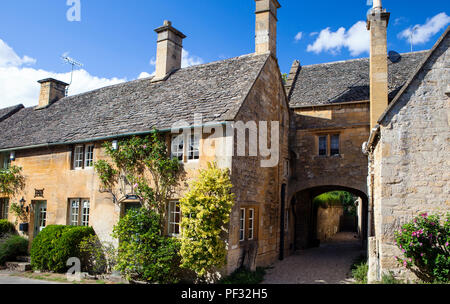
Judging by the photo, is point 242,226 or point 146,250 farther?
point 242,226

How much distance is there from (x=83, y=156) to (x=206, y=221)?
697 cm

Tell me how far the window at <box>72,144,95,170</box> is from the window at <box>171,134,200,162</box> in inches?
159

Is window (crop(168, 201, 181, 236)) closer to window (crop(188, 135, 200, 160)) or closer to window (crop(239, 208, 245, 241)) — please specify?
window (crop(188, 135, 200, 160))

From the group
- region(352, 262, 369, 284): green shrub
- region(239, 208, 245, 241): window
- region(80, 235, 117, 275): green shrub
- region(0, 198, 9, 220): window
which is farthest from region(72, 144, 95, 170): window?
region(352, 262, 369, 284): green shrub

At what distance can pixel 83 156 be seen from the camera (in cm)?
1473

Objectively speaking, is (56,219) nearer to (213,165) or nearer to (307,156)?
(213,165)

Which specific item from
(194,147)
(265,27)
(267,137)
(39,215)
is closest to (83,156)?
(39,215)

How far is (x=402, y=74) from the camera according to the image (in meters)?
16.4

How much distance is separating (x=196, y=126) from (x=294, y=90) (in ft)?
27.1

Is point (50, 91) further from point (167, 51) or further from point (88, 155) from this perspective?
point (88, 155)

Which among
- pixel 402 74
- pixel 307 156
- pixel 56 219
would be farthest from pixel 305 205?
pixel 56 219

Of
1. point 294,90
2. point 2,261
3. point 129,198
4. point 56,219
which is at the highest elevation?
point 294,90

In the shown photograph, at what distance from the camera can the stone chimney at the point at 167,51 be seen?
17438 mm
